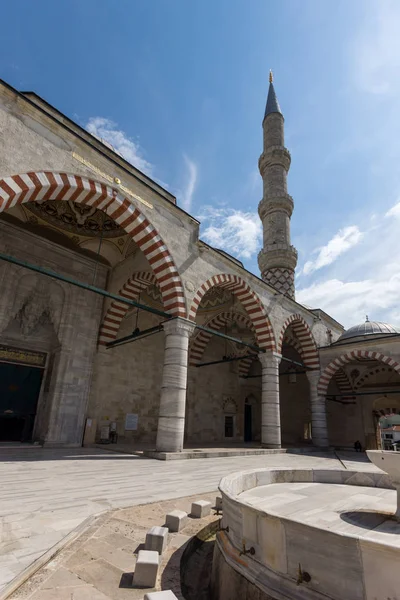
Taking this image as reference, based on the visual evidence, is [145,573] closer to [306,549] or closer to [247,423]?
[306,549]

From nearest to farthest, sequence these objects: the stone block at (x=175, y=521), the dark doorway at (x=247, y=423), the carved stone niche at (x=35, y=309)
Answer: the stone block at (x=175, y=521), the carved stone niche at (x=35, y=309), the dark doorway at (x=247, y=423)

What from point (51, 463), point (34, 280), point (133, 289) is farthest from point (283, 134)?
point (51, 463)

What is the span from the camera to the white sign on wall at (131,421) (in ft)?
39.1

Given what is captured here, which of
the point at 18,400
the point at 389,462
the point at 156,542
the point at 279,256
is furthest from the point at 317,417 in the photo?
the point at 156,542

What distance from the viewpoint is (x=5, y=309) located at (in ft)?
29.9

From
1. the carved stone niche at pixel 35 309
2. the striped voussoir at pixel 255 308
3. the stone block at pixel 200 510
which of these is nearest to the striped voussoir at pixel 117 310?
the carved stone niche at pixel 35 309

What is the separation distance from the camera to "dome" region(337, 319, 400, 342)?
1591cm

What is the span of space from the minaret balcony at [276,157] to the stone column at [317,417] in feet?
40.7

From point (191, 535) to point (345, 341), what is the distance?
14378 mm

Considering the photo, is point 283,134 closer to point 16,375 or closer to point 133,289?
point 133,289

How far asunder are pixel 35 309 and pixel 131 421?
5.33m

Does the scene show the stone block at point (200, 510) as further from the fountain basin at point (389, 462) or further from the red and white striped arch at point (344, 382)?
the red and white striped arch at point (344, 382)

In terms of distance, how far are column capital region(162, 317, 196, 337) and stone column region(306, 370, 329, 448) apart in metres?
Answer: 8.64

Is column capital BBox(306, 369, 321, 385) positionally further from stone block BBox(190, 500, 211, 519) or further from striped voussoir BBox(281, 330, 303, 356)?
stone block BBox(190, 500, 211, 519)
